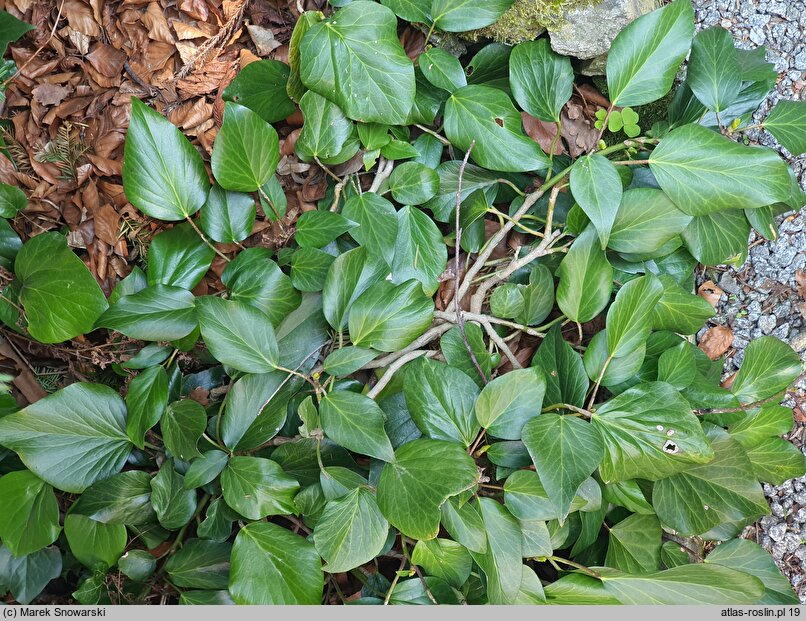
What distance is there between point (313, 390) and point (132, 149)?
0.57m

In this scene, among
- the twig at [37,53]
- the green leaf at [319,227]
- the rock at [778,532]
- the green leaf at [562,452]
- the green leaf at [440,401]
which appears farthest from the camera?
the rock at [778,532]

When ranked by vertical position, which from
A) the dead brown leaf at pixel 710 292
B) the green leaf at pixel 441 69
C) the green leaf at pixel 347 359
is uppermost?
the green leaf at pixel 441 69

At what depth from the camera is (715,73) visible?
1188 mm

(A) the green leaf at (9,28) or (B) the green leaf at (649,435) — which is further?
(A) the green leaf at (9,28)

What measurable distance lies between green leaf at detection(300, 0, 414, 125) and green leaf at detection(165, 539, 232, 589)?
0.89m

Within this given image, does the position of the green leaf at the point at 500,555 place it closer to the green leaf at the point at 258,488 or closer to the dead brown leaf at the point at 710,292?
the green leaf at the point at 258,488

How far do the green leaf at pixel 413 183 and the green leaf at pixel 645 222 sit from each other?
379 mm

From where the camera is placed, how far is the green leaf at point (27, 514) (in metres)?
1.04

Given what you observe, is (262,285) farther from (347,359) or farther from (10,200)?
(10,200)

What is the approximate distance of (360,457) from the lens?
1.23 m

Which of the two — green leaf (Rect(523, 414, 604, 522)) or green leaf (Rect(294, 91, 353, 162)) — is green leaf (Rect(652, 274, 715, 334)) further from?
green leaf (Rect(294, 91, 353, 162))

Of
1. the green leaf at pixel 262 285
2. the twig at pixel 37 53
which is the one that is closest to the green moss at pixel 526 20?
the green leaf at pixel 262 285

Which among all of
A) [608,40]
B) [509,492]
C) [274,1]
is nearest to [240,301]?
[509,492]

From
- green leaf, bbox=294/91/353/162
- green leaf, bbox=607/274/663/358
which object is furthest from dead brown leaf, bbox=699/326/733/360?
green leaf, bbox=294/91/353/162
